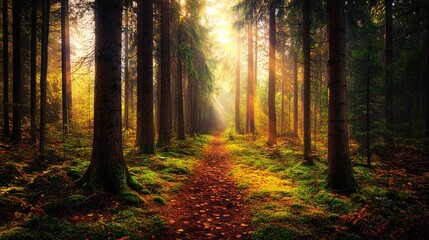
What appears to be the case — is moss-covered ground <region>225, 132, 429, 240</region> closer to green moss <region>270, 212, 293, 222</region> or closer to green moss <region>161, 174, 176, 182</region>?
green moss <region>270, 212, 293, 222</region>

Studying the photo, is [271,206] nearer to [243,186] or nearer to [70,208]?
[243,186]

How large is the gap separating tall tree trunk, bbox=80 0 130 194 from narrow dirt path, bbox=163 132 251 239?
1.61 m

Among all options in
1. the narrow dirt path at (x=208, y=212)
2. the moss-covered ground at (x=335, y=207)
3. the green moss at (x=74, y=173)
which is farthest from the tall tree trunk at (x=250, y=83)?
the green moss at (x=74, y=173)

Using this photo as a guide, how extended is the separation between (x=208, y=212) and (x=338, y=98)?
183 inches

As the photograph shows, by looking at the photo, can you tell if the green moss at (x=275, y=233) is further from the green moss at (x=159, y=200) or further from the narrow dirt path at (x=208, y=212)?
the green moss at (x=159, y=200)

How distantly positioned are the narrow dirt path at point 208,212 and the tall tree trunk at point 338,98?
2751mm

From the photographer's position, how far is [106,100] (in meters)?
5.35

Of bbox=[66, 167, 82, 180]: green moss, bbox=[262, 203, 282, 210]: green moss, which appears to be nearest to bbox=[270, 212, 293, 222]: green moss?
bbox=[262, 203, 282, 210]: green moss

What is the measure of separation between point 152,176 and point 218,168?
12.6 feet

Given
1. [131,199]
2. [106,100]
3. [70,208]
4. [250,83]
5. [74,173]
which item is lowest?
[131,199]

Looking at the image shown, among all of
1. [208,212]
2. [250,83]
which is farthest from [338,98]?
[250,83]

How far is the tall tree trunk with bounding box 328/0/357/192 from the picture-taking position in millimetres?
6145

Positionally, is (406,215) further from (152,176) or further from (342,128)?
(152,176)

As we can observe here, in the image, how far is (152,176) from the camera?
7.18m
